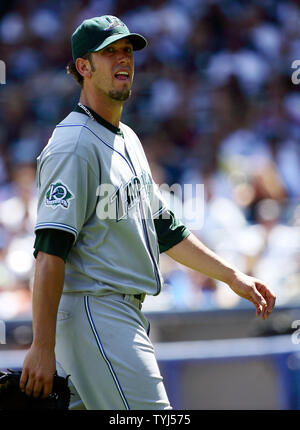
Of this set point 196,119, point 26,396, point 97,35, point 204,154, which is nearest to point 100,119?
point 97,35

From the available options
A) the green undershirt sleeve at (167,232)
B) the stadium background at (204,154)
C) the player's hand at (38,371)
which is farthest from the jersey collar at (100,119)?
the stadium background at (204,154)

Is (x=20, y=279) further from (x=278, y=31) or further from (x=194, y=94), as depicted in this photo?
(x=278, y=31)

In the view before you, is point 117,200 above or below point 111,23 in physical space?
below

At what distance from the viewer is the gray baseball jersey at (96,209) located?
2.49 meters

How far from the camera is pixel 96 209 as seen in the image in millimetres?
2580

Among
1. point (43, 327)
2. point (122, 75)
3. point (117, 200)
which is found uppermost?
Result: point (122, 75)

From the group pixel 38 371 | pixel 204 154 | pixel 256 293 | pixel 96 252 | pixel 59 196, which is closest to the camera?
pixel 38 371

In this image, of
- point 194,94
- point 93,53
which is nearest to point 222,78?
point 194,94

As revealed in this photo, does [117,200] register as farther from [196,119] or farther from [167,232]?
[196,119]

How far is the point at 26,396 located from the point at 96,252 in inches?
21.3

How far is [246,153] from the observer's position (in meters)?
7.33

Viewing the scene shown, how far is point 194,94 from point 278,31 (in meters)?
1.29

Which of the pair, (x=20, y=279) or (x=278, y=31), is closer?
(x=20, y=279)

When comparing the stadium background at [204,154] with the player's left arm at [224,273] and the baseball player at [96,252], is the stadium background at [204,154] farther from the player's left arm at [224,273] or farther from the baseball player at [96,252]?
the baseball player at [96,252]
